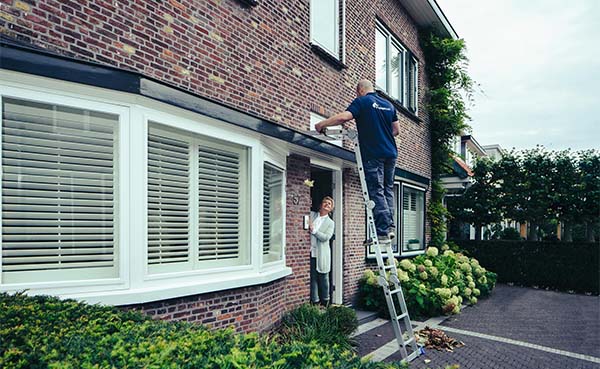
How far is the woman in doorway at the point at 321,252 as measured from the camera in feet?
22.1

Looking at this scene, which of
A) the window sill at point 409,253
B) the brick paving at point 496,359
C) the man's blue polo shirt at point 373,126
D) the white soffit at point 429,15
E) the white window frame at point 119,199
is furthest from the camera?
the white soffit at point 429,15

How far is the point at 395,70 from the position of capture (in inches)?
420

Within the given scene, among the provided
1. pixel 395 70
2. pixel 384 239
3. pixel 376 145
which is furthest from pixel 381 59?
pixel 384 239

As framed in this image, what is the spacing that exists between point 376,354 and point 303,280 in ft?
5.60

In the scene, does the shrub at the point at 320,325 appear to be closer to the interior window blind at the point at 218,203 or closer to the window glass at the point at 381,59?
the interior window blind at the point at 218,203

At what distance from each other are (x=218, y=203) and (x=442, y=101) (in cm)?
940

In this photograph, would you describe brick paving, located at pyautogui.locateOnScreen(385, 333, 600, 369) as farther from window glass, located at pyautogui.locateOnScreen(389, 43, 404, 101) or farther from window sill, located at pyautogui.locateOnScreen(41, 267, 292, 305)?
window glass, located at pyautogui.locateOnScreen(389, 43, 404, 101)

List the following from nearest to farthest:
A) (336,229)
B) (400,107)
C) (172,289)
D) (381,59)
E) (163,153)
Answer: (172,289), (163,153), (336,229), (381,59), (400,107)

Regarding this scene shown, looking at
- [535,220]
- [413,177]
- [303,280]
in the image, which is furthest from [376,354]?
[535,220]

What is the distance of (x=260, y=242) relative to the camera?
16.8 feet

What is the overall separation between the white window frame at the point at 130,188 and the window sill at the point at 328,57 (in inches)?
122

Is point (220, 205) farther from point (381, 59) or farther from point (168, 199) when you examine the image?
point (381, 59)

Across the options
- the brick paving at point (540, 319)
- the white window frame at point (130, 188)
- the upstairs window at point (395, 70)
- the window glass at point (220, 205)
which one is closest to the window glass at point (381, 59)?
the upstairs window at point (395, 70)

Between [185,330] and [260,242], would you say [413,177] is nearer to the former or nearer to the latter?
[260,242]
